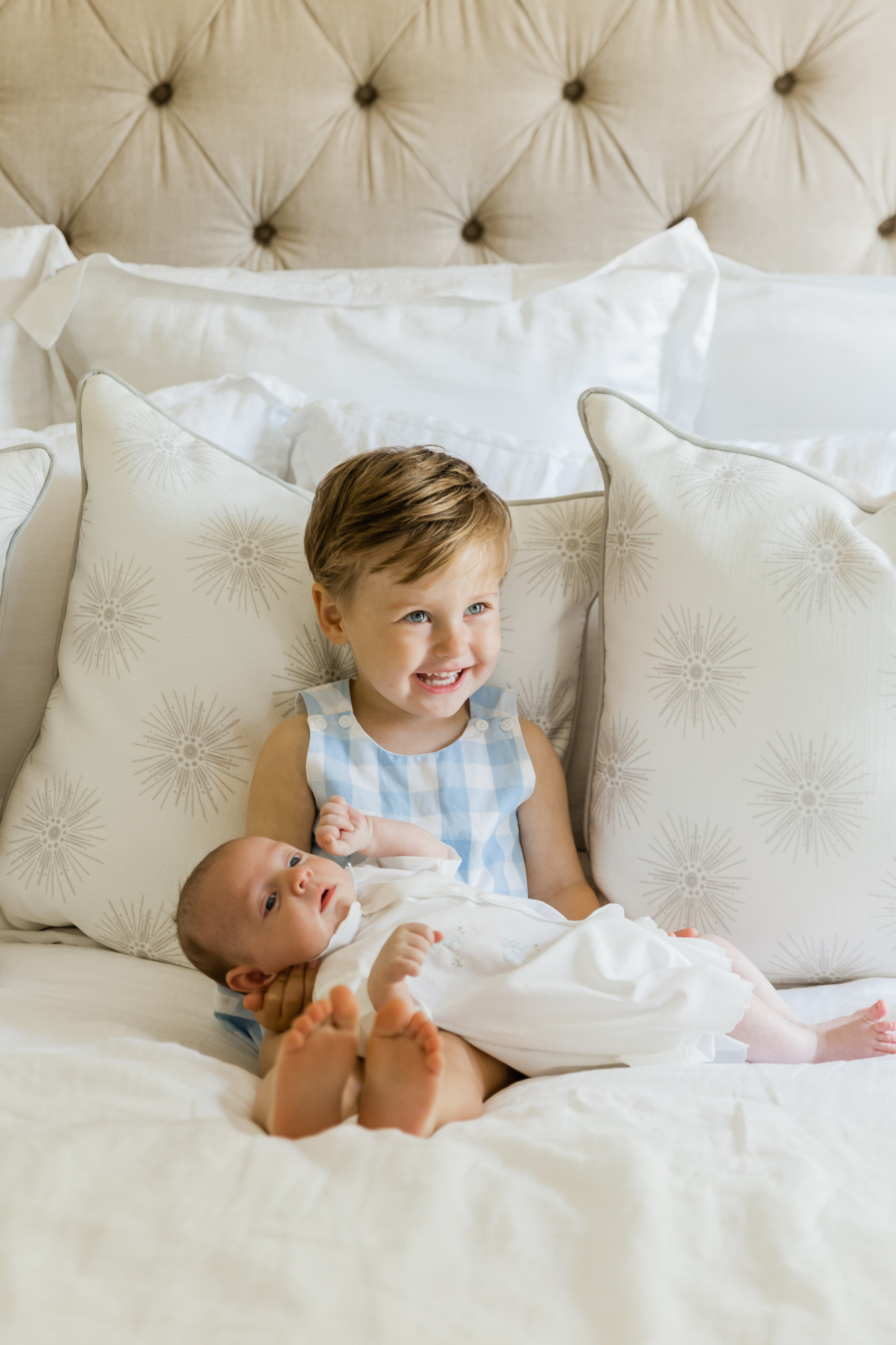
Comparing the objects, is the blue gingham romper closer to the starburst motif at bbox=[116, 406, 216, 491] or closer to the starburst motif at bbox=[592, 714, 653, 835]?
the starburst motif at bbox=[592, 714, 653, 835]

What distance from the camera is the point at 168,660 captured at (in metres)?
1.10

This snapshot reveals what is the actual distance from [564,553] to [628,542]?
9 centimetres

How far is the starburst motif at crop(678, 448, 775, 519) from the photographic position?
3.37 feet

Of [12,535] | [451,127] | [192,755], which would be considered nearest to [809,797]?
[192,755]

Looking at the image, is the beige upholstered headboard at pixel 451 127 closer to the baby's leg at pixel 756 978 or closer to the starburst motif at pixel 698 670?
the starburst motif at pixel 698 670

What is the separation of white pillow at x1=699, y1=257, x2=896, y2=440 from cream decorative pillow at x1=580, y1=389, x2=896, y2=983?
1.40 ft

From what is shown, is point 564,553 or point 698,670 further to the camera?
point 564,553

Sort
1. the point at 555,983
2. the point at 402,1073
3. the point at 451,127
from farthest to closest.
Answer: the point at 451,127
the point at 555,983
the point at 402,1073

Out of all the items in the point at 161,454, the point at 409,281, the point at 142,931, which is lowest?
the point at 142,931

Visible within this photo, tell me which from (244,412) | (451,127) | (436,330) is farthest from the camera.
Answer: (451,127)

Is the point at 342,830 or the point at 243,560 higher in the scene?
the point at 243,560

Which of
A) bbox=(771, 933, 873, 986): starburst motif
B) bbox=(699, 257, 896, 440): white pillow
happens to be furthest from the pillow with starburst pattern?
bbox=(699, 257, 896, 440): white pillow

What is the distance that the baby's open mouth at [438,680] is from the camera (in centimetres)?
103

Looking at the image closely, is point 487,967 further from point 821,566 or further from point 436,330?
point 436,330
